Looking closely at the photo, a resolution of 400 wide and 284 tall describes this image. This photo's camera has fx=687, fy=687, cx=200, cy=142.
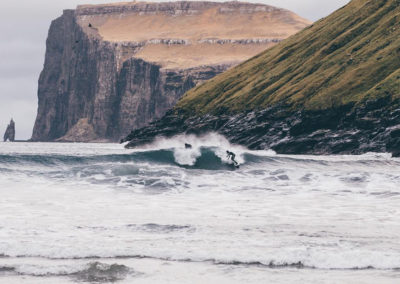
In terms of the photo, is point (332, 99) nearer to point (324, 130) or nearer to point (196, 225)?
point (324, 130)

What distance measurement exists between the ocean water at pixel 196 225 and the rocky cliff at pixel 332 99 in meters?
63.9

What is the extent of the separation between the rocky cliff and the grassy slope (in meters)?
0.29

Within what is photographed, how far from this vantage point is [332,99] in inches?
5940

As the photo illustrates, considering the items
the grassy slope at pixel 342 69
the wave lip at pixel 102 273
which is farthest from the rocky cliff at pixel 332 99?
the wave lip at pixel 102 273

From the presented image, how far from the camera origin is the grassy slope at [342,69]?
151 metres

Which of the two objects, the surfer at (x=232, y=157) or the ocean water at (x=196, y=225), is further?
the surfer at (x=232, y=157)

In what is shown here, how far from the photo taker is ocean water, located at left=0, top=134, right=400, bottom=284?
27.6 m

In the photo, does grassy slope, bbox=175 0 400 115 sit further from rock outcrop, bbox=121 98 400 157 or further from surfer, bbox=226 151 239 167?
surfer, bbox=226 151 239 167

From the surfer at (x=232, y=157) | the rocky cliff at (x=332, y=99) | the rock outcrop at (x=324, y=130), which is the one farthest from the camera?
the rocky cliff at (x=332, y=99)

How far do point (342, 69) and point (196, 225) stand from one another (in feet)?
448

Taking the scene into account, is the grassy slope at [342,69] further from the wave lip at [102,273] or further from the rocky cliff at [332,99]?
the wave lip at [102,273]

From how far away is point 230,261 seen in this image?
29203 millimetres

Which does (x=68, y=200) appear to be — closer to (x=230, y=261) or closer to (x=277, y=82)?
(x=230, y=261)

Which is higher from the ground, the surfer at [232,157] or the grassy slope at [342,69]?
the grassy slope at [342,69]
